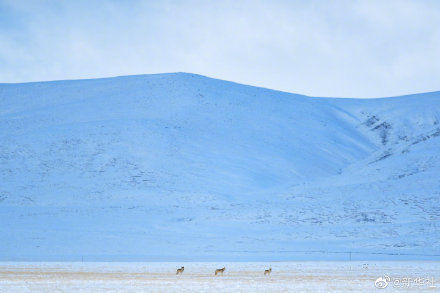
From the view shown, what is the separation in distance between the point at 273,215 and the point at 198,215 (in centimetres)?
460

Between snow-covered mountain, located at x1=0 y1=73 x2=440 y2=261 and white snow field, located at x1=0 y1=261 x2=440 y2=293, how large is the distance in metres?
8.17

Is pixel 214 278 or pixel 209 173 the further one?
pixel 209 173

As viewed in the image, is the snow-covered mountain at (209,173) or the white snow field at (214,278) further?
the snow-covered mountain at (209,173)

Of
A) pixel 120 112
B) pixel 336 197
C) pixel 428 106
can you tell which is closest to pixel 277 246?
pixel 336 197

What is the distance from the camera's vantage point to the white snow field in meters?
18.7

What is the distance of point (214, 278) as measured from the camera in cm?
2266

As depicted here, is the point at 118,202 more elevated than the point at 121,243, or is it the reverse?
the point at 118,202

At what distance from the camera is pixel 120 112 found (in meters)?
71.0

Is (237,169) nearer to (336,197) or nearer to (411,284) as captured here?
(336,197)

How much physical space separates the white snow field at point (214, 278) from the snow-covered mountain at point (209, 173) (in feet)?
26.8

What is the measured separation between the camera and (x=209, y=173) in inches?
2323

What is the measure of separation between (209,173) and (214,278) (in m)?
36.4

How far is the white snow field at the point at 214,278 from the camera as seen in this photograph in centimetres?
1866

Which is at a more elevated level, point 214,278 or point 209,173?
point 209,173
